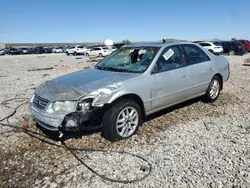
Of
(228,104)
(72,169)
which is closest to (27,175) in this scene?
(72,169)

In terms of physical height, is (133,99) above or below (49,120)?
above

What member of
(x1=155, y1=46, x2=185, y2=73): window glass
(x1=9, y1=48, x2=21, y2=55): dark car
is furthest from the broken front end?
(x1=9, y1=48, x2=21, y2=55): dark car

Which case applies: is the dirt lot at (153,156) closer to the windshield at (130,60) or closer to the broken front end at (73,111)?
the broken front end at (73,111)

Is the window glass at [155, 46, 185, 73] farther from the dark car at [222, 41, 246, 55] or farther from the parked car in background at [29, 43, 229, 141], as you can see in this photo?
the dark car at [222, 41, 246, 55]

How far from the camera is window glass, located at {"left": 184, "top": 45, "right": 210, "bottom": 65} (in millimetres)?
5188

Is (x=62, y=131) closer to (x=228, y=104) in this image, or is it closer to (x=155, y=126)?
(x=155, y=126)

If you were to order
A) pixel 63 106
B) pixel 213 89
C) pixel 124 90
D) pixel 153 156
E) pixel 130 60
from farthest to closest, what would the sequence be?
pixel 213 89, pixel 130 60, pixel 124 90, pixel 63 106, pixel 153 156

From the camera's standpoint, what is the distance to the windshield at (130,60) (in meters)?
4.48

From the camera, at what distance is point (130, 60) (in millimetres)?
4961

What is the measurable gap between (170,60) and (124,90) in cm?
142

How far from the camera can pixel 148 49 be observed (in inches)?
190

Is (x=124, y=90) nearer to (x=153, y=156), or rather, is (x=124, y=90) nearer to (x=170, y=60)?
(x=153, y=156)

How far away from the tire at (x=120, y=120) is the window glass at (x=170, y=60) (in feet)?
2.98

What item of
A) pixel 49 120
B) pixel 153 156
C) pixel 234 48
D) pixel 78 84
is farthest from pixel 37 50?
pixel 153 156
